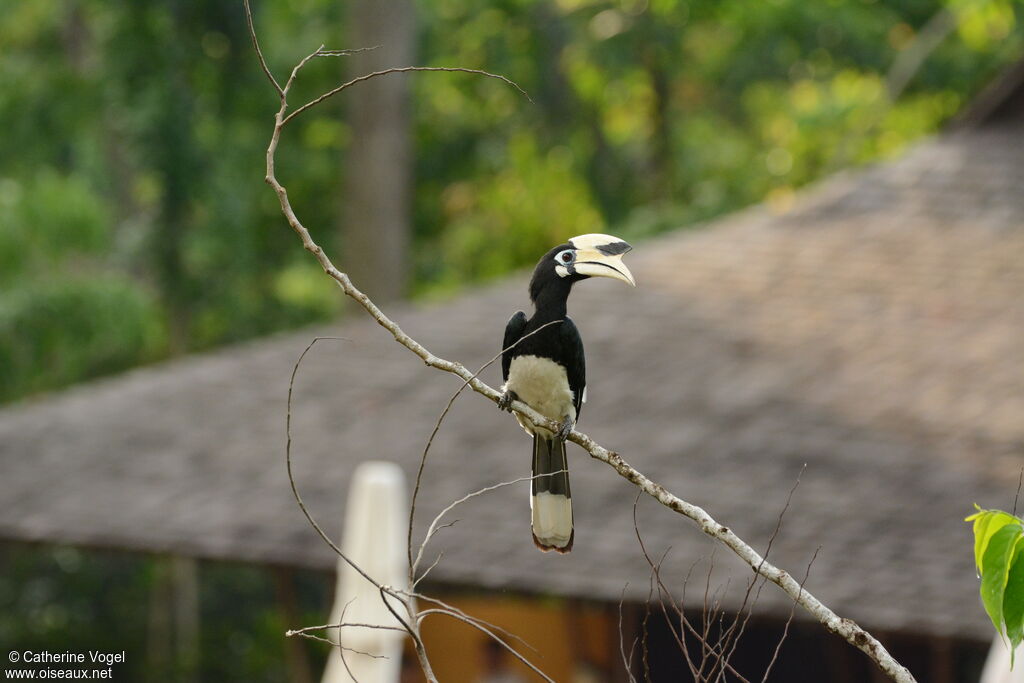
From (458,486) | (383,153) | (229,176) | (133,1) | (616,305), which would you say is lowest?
(458,486)

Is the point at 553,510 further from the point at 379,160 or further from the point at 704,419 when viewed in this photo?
the point at 379,160

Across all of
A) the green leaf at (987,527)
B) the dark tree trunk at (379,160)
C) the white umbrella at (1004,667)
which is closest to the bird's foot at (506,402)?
the green leaf at (987,527)

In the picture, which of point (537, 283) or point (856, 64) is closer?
point (537, 283)

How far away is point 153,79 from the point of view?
15.6m

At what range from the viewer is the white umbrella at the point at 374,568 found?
6.45 metres

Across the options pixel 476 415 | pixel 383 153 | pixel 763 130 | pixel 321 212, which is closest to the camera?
pixel 476 415

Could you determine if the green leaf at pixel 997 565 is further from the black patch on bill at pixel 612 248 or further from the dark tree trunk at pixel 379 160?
the dark tree trunk at pixel 379 160

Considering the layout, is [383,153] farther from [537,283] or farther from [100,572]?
[537,283]

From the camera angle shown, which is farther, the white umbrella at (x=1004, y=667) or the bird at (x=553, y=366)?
the white umbrella at (x=1004, y=667)

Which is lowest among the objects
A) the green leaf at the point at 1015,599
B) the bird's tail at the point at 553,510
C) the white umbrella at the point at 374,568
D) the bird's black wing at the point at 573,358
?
the green leaf at the point at 1015,599

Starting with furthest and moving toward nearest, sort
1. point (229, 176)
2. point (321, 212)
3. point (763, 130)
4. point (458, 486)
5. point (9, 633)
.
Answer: point (763, 130) → point (321, 212) → point (229, 176) → point (9, 633) → point (458, 486)

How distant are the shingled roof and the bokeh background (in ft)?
12.9

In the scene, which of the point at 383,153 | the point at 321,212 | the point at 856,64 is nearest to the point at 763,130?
the point at 856,64

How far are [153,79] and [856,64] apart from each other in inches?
335
